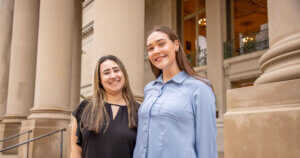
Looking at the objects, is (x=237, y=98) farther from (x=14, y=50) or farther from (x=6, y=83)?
(x=6, y=83)

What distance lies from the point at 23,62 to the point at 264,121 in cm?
1165

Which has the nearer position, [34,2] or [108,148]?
[108,148]

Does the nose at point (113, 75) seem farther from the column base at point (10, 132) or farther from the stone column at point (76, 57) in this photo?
the stone column at point (76, 57)

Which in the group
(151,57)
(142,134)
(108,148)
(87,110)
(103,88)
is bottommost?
(108,148)

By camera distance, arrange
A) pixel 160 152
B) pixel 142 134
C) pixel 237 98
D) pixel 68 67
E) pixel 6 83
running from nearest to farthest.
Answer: pixel 160 152 → pixel 142 134 → pixel 237 98 → pixel 68 67 → pixel 6 83

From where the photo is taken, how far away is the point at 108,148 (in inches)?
111

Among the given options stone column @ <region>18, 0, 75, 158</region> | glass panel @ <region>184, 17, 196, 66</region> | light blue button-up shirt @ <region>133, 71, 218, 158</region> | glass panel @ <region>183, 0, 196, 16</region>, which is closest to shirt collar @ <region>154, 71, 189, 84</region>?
light blue button-up shirt @ <region>133, 71, 218, 158</region>

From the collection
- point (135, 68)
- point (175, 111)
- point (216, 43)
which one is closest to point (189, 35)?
point (216, 43)

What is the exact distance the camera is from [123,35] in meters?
6.38

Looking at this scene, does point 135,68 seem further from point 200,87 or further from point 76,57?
point 76,57

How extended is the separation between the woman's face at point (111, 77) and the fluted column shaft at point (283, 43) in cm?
200

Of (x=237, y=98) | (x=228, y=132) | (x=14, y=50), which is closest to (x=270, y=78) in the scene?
(x=237, y=98)

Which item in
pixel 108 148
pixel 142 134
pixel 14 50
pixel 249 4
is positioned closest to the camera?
pixel 142 134

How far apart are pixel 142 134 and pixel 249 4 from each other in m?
16.4
